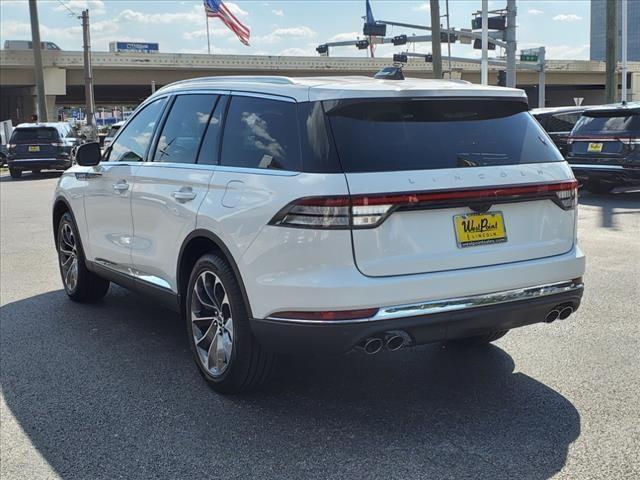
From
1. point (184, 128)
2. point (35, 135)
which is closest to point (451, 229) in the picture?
point (184, 128)

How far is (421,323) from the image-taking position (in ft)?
12.0

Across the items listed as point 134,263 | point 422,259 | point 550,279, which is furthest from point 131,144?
point 550,279

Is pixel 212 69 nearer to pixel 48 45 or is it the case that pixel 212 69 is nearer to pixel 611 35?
pixel 48 45

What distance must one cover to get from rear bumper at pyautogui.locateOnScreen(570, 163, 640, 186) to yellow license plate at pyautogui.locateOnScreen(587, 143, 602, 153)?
0.27m

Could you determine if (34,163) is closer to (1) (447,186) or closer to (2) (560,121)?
(2) (560,121)

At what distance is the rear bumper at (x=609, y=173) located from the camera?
13266 millimetres

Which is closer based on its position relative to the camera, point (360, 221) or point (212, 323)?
point (360, 221)

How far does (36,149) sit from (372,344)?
896 inches

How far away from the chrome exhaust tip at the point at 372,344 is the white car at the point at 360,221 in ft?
0.03

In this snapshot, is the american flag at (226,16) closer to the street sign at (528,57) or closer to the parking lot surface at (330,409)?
the street sign at (528,57)

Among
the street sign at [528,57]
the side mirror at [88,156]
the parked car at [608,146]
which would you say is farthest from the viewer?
the street sign at [528,57]

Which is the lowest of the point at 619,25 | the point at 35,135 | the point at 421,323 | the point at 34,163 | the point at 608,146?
the point at 34,163

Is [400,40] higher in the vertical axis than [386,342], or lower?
higher

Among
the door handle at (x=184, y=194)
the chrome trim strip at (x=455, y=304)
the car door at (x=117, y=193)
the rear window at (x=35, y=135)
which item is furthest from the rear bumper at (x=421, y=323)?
the rear window at (x=35, y=135)
